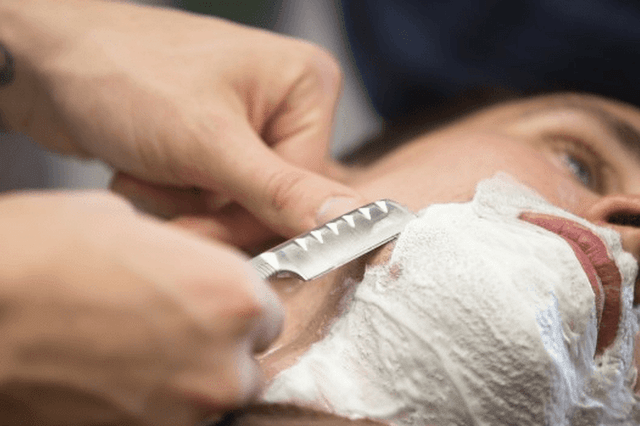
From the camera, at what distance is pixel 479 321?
508 mm

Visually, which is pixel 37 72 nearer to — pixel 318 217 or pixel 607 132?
pixel 318 217

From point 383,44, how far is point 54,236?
40.4 inches

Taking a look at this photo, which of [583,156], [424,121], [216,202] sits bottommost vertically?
[216,202]

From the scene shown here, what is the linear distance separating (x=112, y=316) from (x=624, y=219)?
0.60 meters

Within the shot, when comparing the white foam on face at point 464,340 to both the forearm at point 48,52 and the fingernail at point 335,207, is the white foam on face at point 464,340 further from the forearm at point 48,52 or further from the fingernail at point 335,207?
the forearm at point 48,52

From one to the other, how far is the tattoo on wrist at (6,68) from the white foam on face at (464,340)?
707mm

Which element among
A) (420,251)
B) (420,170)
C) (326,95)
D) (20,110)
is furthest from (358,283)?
(20,110)

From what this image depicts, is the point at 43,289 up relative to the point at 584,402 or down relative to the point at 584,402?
up

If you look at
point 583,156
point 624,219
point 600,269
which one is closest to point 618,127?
point 583,156

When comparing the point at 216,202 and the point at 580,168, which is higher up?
the point at 580,168

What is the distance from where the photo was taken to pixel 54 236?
1.14 ft

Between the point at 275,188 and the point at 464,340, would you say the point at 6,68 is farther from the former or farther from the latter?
the point at 464,340

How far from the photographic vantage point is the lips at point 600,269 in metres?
0.58

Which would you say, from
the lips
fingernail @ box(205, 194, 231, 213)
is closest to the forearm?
fingernail @ box(205, 194, 231, 213)
